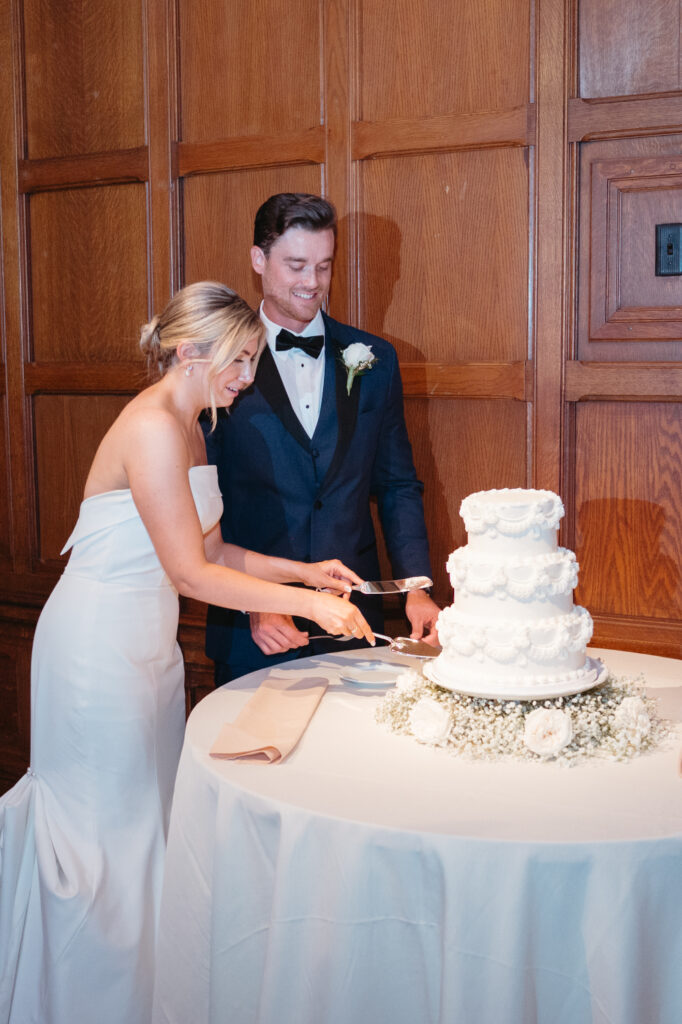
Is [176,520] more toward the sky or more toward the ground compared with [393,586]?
more toward the sky

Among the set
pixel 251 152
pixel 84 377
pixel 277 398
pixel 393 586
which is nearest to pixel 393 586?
pixel 393 586

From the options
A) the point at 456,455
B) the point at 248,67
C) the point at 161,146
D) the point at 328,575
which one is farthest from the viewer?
the point at 161,146

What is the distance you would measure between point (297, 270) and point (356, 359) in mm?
303

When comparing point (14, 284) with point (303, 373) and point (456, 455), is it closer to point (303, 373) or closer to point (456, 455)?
point (303, 373)

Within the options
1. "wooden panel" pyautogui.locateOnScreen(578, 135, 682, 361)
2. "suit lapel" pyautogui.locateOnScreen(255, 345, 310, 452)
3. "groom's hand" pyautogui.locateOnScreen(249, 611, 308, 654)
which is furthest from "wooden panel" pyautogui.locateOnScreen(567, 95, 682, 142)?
"groom's hand" pyautogui.locateOnScreen(249, 611, 308, 654)

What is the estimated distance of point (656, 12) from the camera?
315 cm

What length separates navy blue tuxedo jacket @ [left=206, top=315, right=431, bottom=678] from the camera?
3.16 meters

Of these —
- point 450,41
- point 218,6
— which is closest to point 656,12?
A: point 450,41

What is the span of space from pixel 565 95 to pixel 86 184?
6.14 feet

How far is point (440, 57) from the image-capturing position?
3461 millimetres

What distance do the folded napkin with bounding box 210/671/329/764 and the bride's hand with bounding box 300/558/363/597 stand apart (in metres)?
0.27

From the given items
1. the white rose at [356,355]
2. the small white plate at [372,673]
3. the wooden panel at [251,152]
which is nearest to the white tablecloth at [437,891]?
the small white plate at [372,673]

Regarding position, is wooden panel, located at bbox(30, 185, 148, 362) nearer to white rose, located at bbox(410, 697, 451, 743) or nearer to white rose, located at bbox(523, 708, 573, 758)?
white rose, located at bbox(410, 697, 451, 743)

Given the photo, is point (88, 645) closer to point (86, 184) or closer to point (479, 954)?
point (479, 954)
